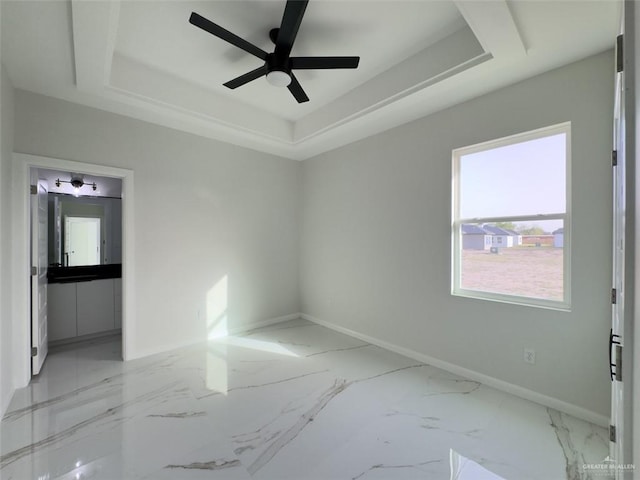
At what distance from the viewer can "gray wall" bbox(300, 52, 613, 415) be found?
213cm

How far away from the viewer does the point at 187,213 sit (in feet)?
12.0

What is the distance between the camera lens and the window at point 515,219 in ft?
7.72

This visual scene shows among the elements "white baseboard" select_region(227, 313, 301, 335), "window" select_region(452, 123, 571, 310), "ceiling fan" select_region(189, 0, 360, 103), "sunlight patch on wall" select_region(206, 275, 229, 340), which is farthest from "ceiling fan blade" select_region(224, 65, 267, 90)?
"white baseboard" select_region(227, 313, 301, 335)

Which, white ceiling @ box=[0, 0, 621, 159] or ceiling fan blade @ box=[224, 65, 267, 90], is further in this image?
ceiling fan blade @ box=[224, 65, 267, 90]

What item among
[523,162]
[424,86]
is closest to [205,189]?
[424,86]

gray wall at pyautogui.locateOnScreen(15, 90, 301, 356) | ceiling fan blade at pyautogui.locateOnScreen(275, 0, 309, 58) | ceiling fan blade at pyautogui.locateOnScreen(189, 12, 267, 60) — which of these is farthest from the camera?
gray wall at pyautogui.locateOnScreen(15, 90, 301, 356)

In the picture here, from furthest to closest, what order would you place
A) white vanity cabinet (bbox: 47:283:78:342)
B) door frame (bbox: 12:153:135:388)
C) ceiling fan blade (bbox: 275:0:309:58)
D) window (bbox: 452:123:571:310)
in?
1. white vanity cabinet (bbox: 47:283:78:342)
2. door frame (bbox: 12:153:135:388)
3. window (bbox: 452:123:571:310)
4. ceiling fan blade (bbox: 275:0:309:58)

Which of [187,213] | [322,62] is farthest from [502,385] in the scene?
[187,213]

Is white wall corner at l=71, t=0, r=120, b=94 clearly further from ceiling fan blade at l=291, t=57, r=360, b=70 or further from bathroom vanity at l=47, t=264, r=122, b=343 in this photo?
bathroom vanity at l=47, t=264, r=122, b=343

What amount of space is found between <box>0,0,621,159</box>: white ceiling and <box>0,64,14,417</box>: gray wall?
306 millimetres

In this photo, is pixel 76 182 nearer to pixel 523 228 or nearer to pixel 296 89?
pixel 296 89

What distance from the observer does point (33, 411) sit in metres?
2.25

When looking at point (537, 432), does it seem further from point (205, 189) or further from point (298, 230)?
point (205, 189)

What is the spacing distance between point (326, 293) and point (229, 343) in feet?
5.11
